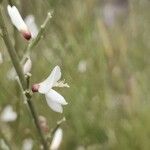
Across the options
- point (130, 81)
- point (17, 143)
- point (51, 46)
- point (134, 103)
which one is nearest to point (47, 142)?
point (17, 143)

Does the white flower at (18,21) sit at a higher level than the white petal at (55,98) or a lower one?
higher

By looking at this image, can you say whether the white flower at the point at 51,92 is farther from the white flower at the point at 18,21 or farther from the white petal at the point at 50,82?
the white flower at the point at 18,21

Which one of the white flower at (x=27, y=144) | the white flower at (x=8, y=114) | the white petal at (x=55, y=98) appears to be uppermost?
the white flower at (x=8, y=114)

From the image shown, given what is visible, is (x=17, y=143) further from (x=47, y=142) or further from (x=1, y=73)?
(x=47, y=142)

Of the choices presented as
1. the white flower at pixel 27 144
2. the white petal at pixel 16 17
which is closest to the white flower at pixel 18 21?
the white petal at pixel 16 17

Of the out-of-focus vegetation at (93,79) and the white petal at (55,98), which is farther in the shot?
the out-of-focus vegetation at (93,79)

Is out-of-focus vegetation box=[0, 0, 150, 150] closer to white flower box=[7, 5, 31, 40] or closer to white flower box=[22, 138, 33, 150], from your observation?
white flower box=[22, 138, 33, 150]
